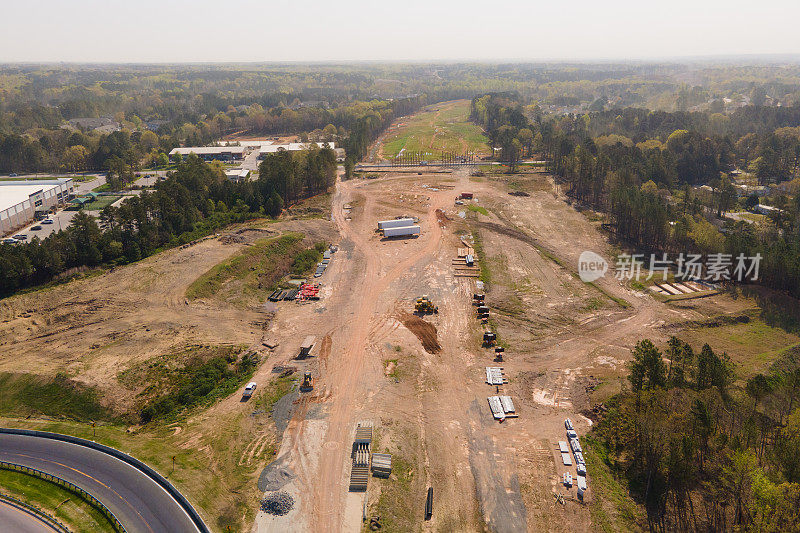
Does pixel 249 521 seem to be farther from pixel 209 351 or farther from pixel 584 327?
pixel 584 327

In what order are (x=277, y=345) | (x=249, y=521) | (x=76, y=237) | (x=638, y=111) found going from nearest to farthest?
1. (x=249, y=521)
2. (x=277, y=345)
3. (x=76, y=237)
4. (x=638, y=111)

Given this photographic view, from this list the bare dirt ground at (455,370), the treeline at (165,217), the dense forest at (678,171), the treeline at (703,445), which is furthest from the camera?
the dense forest at (678,171)

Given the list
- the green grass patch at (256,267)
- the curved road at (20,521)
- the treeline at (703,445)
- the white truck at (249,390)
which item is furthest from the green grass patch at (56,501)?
the treeline at (703,445)

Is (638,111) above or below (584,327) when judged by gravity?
above

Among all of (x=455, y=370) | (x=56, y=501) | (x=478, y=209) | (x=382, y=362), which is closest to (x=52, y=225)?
(x=56, y=501)

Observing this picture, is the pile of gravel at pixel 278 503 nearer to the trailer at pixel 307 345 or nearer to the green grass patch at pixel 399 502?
the green grass patch at pixel 399 502

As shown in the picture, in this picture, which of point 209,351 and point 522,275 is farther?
point 522,275

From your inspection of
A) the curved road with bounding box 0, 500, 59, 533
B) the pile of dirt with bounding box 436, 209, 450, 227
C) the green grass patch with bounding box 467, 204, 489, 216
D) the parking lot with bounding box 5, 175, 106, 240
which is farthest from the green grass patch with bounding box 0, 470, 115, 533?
the green grass patch with bounding box 467, 204, 489, 216

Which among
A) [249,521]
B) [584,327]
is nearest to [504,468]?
[249,521]
